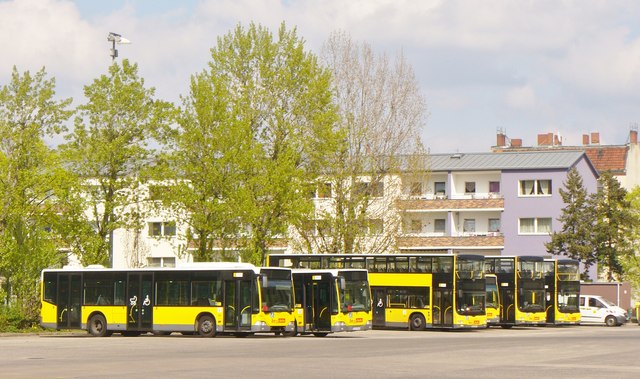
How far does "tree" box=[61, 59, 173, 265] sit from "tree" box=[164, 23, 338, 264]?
250 centimetres

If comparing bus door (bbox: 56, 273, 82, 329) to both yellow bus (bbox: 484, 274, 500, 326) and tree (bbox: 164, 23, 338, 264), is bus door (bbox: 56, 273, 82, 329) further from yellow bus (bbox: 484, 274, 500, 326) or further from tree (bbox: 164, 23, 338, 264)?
yellow bus (bbox: 484, 274, 500, 326)

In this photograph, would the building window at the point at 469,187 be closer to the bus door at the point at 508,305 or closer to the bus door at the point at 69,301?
the bus door at the point at 508,305

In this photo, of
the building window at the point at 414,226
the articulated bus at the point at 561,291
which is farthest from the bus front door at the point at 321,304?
the articulated bus at the point at 561,291

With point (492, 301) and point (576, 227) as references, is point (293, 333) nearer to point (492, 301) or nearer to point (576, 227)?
point (492, 301)

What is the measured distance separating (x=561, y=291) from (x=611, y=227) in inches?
1046

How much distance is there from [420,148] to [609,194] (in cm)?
2949

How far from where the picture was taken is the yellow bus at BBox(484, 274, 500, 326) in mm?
57062

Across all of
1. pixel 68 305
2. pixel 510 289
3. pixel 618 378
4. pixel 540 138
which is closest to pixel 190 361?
pixel 618 378

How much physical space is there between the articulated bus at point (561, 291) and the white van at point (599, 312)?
7.03 meters

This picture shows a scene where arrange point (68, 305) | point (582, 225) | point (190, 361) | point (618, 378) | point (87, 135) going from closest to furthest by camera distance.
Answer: point (618, 378)
point (190, 361)
point (68, 305)
point (87, 135)
point (582, 225)

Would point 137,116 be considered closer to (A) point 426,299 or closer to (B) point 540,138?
(A) point 426,299

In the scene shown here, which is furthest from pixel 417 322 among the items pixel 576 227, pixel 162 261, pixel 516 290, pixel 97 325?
pixel 162 261

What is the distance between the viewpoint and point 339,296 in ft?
154

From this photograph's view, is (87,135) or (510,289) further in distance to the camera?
(510,289)
